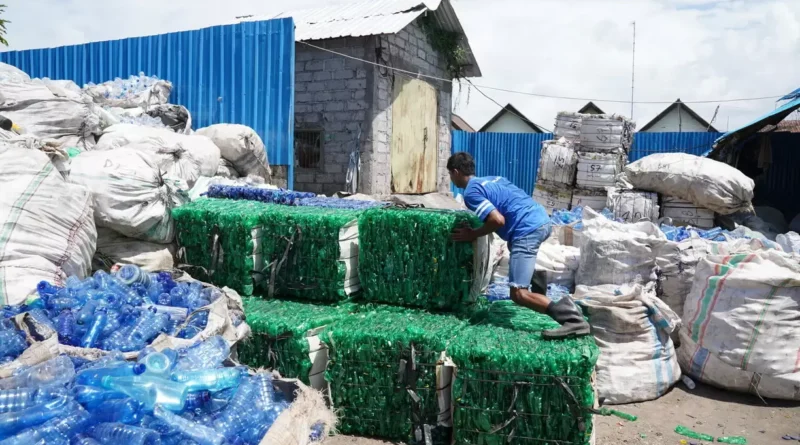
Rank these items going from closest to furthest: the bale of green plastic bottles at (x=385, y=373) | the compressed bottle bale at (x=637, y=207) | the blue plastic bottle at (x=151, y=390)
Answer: the blue plastic bottle at (x=151, y=390), the bale of green plastic bottles at (x=385, y=373), the compressed bottle bale at (x=637, y=207)

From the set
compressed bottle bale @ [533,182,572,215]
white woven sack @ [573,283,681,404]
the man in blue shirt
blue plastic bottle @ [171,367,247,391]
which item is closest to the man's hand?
the man in blue shirt

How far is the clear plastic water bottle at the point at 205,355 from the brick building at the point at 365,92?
675 cm

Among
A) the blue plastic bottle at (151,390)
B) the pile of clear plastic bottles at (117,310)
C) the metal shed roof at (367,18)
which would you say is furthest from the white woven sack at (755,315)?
the metal shed roof at (367,18)

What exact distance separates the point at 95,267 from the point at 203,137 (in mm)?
2677

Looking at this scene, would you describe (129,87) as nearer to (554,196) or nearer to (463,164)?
(463,164)

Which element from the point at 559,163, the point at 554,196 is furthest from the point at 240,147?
the point at 554,196

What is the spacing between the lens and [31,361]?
105 inches

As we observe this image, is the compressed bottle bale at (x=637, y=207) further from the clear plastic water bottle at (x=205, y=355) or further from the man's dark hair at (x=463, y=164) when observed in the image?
the clear plastic water bottle at (x=205, y=355)

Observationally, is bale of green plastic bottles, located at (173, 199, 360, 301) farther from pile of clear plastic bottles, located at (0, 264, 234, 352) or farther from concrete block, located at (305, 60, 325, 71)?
concrete block, located at (305, 60, 325, 71)

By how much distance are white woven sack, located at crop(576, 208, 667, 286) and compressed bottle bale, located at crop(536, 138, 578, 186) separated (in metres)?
5.02

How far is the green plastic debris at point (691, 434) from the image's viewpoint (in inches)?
147

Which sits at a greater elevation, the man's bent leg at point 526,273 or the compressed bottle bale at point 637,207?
the compressed bottle bale at point 637,207

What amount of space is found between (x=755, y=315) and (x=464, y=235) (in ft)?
7.72

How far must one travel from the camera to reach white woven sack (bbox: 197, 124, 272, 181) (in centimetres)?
698
